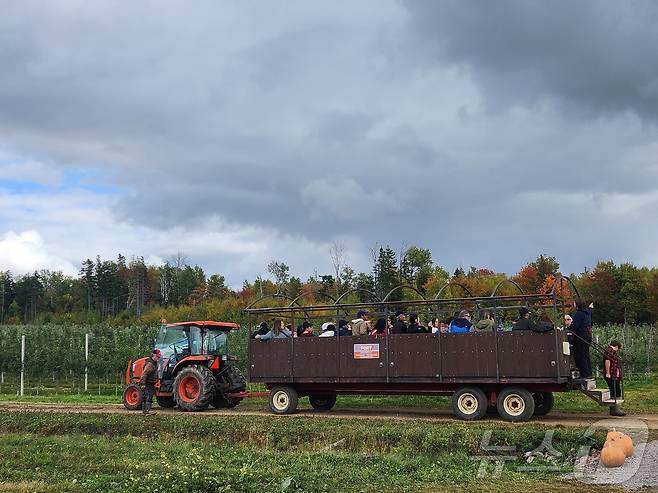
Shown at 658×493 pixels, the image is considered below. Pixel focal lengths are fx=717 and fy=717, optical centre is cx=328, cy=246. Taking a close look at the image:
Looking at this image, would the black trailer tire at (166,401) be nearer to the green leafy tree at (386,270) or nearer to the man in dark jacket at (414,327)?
the man in dark jacket at (414,327)

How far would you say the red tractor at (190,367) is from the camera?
19266 mm

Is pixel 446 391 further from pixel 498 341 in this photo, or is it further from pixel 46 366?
pixel 46 366

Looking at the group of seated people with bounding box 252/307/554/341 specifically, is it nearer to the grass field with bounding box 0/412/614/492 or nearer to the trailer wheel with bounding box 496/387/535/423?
the trailer wheel with bounding box 496/387/535/423

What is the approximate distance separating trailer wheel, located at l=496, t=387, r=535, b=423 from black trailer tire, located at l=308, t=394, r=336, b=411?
17.8ft

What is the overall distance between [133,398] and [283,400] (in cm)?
467

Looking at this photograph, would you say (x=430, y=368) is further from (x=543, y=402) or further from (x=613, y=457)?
(x=613, y=457)

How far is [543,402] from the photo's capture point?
16.4m

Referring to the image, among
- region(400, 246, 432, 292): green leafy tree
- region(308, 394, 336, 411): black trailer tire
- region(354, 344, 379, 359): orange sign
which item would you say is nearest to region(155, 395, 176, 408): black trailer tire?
region(308, 394, 336, 411): black trailer tire

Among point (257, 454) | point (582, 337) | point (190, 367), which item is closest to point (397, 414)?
point (582, 337)

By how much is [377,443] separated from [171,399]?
30.3ft

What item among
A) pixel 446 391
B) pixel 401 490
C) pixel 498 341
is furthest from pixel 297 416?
pixel 401 490

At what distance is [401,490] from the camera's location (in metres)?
9.05

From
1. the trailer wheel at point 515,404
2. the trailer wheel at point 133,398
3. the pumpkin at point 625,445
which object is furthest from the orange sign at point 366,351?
the pumpkin at point 625,445

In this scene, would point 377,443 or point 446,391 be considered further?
point 446,391
